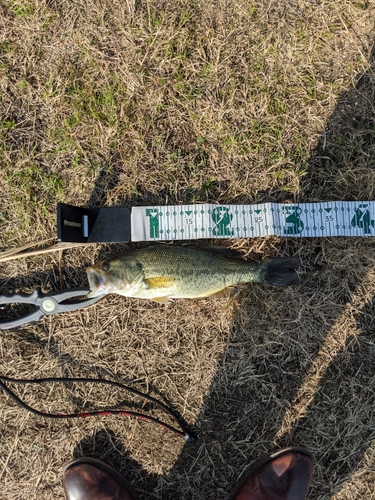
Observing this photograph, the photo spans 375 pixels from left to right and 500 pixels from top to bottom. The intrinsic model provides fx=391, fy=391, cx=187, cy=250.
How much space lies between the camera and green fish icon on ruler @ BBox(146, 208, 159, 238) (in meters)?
3.53

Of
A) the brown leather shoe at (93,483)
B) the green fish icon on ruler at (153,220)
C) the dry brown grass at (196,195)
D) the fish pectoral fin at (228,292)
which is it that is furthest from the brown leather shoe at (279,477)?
the green fish icon on ruler at (153,220)

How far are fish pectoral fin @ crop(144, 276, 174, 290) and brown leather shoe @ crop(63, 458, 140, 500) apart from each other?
1.79m

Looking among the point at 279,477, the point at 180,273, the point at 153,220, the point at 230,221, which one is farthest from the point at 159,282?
the point at 279,477

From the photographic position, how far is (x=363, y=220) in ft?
11.8

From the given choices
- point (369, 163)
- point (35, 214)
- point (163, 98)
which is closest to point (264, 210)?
point (369, 163)

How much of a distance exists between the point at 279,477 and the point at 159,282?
2.13 m

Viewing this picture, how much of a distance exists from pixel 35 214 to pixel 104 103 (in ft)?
3.98

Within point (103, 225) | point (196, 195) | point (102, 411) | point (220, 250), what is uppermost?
point (196, 195)

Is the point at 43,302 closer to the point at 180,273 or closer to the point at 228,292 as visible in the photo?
the point at 180,273

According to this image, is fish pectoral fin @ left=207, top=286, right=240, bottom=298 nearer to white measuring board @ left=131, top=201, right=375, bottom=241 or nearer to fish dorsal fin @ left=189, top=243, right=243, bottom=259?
fish dorsal fin @ left=189, top=243, right=243, bottom=259

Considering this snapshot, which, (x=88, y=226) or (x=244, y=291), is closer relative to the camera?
(x=88, y=226)

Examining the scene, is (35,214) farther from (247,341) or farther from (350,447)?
(350,447)

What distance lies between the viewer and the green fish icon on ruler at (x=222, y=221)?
3.56 metres

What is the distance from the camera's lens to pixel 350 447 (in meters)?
3.69
